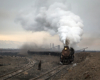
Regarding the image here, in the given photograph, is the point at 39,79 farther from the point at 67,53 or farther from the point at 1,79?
the point at 67,53

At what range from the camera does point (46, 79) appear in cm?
1162

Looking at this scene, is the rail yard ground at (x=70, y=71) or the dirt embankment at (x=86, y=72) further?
the rail yard ground at (x=70, y=71)

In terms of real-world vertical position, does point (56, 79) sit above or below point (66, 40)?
below

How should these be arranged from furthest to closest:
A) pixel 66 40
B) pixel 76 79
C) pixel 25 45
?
pixel 25 45 → pixel 66 40 → pixel 76 79

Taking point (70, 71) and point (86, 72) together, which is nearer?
point (86, 72)

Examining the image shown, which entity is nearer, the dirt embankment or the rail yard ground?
the dirt embankment

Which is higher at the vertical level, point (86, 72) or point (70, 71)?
point (86, 72)

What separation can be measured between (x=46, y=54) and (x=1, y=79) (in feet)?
101

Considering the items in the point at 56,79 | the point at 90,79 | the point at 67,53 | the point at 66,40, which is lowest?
the point at 56,79

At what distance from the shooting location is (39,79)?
37.8 ft

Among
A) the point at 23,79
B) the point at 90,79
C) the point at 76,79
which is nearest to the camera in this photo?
the point at 90,79

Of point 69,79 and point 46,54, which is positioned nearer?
point 69,79

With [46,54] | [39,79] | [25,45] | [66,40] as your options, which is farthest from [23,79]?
[25,45]

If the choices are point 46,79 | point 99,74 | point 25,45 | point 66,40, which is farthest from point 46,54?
point 25,45
